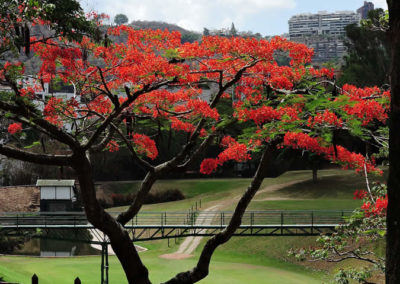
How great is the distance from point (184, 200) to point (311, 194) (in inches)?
552

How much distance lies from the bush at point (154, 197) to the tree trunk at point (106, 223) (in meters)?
44.2

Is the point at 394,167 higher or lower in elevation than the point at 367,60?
lower

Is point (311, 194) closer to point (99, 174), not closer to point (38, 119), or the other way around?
point (99, 174)

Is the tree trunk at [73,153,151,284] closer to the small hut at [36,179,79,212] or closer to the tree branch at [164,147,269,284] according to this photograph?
the tree branch at [164,147,269,284]

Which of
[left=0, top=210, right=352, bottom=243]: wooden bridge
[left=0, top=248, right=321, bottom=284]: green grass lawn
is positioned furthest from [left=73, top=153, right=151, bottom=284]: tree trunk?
[left=0, top=248, right=321, bottom=284]: green grass lawn

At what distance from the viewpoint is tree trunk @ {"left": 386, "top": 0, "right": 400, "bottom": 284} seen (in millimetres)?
6348

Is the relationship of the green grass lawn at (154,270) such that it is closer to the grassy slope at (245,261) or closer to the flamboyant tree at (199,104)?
the grassy slope at (245,261)

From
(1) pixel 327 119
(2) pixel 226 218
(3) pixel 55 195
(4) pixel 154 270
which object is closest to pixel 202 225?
(4) pixel 154 270

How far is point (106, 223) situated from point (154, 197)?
45.4m

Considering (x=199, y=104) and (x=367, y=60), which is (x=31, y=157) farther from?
(x=367, y=60)

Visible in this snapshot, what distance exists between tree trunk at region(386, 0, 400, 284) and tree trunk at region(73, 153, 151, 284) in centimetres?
643

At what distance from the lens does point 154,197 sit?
5638 cm

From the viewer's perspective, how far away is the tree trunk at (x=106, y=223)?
10703 mm

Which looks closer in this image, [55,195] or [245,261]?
[245,261]
